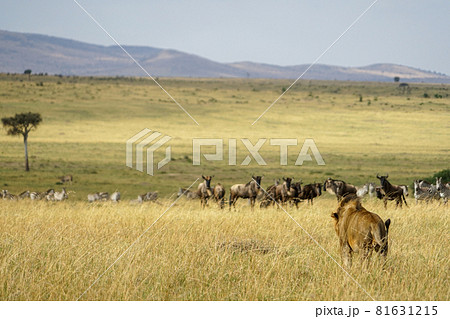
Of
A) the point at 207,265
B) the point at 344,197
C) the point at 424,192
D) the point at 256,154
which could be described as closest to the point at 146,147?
the point at 256,154

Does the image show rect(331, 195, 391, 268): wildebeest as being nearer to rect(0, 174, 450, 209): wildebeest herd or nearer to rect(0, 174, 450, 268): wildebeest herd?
rect(0, 174, 450, 268): wildebeest herd

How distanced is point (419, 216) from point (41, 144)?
59.7 meters

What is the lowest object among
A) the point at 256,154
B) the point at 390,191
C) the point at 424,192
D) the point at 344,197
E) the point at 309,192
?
the point at 256,154

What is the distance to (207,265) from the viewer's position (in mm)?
6918

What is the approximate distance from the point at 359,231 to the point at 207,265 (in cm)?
188

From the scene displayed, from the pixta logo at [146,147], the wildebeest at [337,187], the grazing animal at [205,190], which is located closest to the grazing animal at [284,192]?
the wildebeest at [337,187]

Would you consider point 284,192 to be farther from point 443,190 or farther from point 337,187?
point 443,190

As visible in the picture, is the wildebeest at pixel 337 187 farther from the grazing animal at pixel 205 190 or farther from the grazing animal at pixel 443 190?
the grazing animal at pixel 205 190

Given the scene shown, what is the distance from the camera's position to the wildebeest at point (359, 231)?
5930 millimetres

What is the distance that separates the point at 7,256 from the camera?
6887 mm

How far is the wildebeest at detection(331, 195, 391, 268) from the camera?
5930 mm

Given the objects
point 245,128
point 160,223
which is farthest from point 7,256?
point 245,128

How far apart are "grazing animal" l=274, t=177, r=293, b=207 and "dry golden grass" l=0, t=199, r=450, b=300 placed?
6.90m

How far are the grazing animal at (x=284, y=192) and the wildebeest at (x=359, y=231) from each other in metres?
9.90
